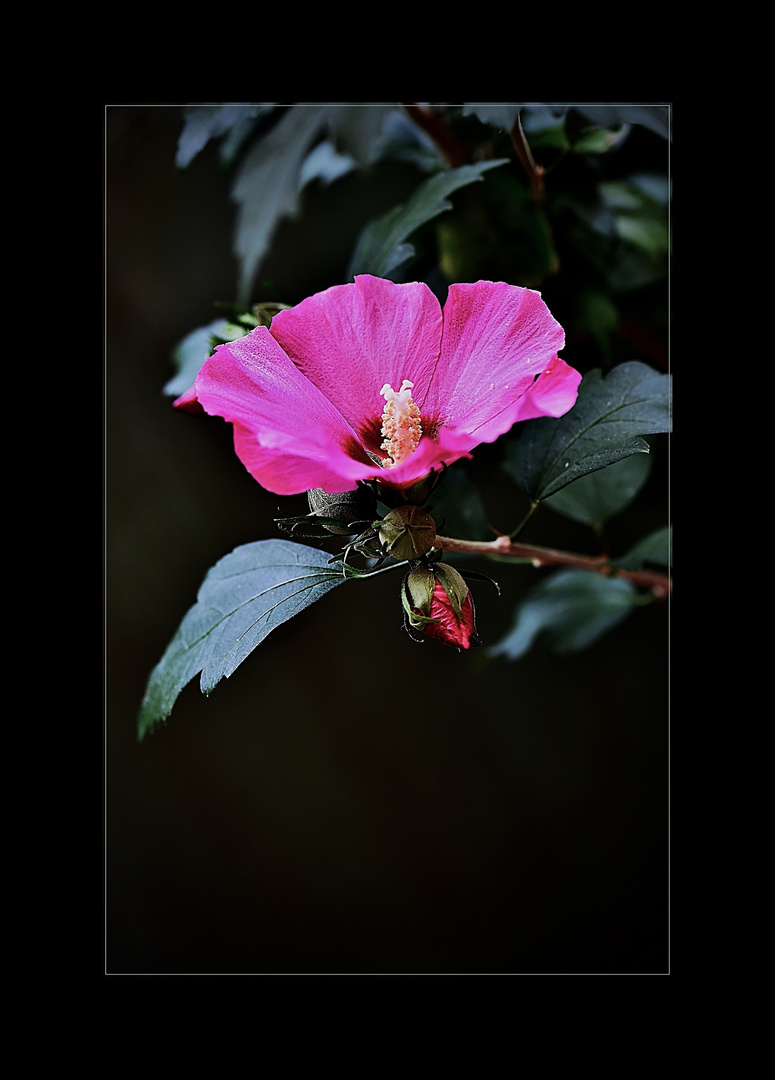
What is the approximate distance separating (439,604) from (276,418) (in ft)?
0.46

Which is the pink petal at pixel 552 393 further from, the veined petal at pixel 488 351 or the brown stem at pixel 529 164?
the brown stem at pixel 529 164

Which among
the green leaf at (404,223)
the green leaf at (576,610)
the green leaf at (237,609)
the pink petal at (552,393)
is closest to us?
the pink petal at (552,393)

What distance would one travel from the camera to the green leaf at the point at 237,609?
51 centimetres

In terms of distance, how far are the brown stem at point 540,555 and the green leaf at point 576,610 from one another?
0.07m

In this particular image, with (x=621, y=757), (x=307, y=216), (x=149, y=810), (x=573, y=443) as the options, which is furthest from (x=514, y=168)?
(x=149, y=810)

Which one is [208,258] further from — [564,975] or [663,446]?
[564,975]

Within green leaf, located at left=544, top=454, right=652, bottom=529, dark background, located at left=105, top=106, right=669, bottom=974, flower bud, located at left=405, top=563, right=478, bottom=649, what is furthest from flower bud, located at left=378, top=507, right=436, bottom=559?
dark background, located at left=105, top=106, right=669, bottom=974

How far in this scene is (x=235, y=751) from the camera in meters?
1.18

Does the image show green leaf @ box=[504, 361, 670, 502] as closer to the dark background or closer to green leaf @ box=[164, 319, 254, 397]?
green leaf @ box=[164, 319, 254, 397]

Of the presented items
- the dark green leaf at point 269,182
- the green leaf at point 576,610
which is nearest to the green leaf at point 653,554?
the green leaf at point 576,610

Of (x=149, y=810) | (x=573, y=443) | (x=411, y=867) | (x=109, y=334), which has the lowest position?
(x=411, y=867)

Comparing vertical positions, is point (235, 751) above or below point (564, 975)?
above

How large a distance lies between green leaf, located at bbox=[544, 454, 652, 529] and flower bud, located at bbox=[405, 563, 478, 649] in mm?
399

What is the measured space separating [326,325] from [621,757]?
85 centimetres
